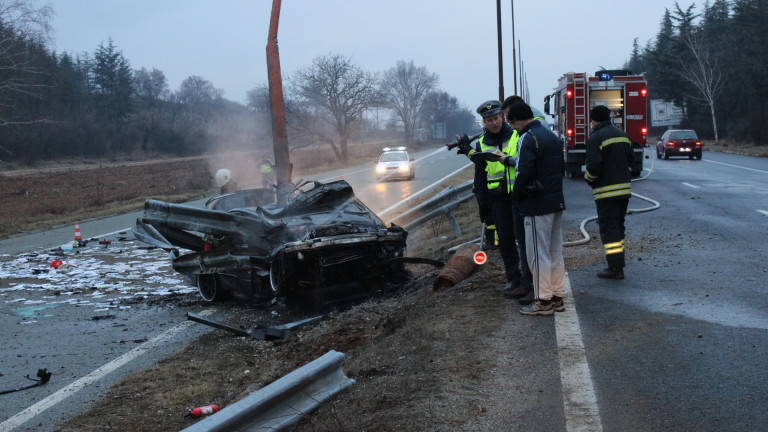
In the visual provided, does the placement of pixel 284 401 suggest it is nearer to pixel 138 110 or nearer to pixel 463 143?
pixel 463 143

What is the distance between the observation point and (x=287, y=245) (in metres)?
8.29

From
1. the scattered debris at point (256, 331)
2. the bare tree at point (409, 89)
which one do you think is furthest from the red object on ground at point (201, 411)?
the bare tree at point (409, 89)

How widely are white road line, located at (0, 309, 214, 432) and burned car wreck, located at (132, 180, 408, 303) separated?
105cm

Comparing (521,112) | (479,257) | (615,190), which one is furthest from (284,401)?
(615,190)

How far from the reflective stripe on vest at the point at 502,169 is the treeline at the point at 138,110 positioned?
55.1ft

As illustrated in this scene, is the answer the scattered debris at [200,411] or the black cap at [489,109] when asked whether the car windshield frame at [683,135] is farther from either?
the scattered debris at [200,411]

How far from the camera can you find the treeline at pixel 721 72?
6188 cm

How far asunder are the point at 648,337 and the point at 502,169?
2.29m

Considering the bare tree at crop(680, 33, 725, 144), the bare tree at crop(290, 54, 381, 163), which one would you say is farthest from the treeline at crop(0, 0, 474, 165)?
the bare tree at crop(680, 33, 725, 144)

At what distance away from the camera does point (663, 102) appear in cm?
8194

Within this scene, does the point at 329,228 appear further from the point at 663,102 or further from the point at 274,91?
the point at 663,102

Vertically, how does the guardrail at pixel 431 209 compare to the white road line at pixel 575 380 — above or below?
above

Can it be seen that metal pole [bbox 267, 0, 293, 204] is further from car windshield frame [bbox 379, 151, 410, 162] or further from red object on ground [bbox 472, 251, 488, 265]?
car windshield frame [bbox 379, 151, 410, 162]

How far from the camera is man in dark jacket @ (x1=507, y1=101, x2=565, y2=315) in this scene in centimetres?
626
